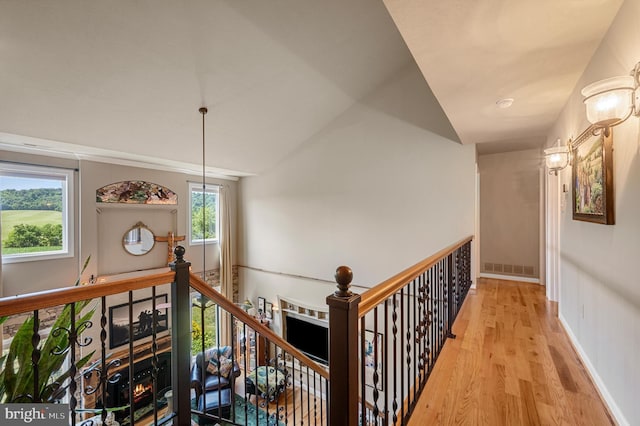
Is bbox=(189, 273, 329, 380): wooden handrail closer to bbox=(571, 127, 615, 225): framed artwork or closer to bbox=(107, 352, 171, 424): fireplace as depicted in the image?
bbox=(571, 127, 615, 225): framed artwork

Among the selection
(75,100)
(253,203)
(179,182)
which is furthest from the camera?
(253,203)

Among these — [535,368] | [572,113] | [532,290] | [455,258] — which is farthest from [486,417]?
[532,290]

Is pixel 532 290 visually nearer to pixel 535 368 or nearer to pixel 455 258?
pixel 455 258

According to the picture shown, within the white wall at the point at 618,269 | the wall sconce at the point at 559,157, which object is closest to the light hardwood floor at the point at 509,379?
the white wall at the point at 618,269

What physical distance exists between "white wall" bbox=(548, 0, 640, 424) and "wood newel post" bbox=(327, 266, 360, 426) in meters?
1.59

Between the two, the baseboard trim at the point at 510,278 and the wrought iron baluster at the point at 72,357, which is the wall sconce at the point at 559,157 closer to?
the baseboard trim at the point at 510,278

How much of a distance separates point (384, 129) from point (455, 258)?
3.16 meters

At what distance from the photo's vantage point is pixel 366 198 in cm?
568

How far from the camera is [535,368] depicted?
2.16 meters

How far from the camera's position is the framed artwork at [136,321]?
5.34 m

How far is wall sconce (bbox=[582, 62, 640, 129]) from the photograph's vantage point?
1.41 m

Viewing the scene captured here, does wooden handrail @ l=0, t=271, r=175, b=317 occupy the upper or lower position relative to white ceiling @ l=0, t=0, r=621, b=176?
lower

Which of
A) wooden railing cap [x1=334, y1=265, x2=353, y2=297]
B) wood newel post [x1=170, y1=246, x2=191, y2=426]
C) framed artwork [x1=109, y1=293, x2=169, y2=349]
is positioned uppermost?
wooden railing cap [x1=334, y1=265, x2=353, y2=297]

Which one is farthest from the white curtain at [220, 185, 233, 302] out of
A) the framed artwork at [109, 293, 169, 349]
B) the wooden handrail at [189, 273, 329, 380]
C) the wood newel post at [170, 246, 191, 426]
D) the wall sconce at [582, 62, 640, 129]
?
the wall sconce at [582, 62, 640, 129]
